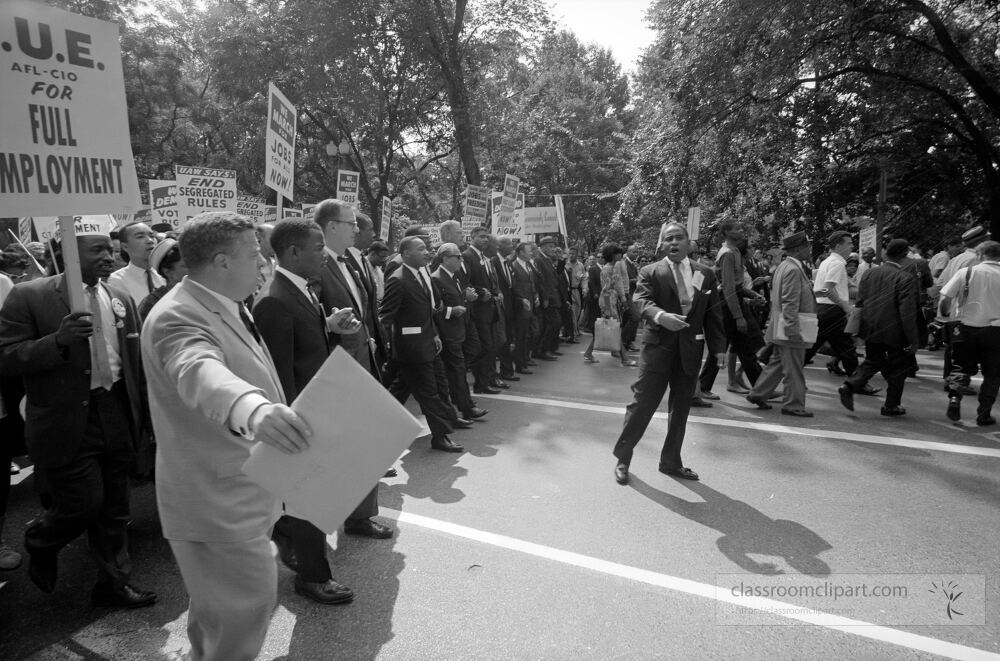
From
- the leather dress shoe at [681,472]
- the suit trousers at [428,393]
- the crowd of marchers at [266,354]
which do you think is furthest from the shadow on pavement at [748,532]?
the suit trousers at [428,393]

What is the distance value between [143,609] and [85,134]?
250 cm

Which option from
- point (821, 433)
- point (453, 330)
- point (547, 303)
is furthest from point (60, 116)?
point (547, 303)

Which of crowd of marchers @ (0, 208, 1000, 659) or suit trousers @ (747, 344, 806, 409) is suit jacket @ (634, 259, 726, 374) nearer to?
crowd of marchers @ (0, 208, 1000, 659)

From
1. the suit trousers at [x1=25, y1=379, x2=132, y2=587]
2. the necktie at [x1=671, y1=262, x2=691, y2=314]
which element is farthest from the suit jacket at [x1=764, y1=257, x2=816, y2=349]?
the suit trousers at [x1=25, y1=379, x2=132, y2=587]

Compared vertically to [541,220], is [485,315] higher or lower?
lower

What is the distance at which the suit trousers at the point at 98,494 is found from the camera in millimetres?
3404

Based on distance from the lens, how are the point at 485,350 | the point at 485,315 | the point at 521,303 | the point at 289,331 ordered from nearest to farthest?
the point at 289,331, the point at 485,315, the point at 485,350, the point at 521,303

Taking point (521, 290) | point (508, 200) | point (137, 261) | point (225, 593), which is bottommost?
point (225, 593)

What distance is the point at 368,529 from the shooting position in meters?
4.29

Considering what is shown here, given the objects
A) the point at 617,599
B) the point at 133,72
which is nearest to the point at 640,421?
the point at 617,599

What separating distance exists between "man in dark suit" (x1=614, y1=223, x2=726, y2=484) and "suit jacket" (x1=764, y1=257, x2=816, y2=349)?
2190 mm

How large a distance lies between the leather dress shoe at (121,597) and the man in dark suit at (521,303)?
7229 mm

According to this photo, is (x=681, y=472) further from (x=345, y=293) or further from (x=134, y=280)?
(x=134, y=280)

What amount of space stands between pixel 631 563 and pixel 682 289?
248cm
